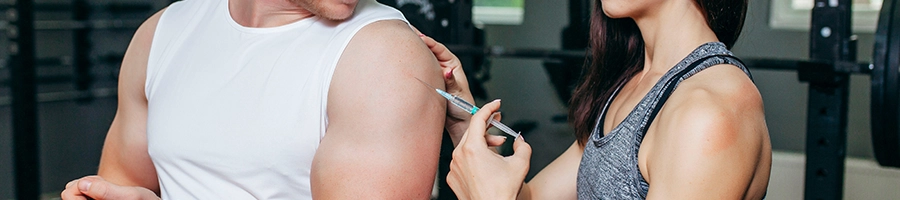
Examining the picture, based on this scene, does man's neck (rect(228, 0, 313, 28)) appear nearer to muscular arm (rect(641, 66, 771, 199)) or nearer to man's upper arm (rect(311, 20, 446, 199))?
man's upper arm (rect(311, 20, 446, 199))

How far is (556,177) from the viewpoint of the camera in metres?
1.26

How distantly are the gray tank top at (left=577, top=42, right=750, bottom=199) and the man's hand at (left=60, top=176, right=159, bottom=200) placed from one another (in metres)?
0.61

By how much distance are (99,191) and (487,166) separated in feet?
1.76

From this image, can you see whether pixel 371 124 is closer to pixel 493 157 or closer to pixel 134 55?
pixel 493 157

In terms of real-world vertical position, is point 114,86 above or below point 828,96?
below

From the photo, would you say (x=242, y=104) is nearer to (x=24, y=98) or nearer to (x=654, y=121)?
(x=654, y=121)

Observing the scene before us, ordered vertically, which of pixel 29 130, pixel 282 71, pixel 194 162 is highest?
pixel 282 71

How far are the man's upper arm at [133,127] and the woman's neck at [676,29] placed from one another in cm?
77

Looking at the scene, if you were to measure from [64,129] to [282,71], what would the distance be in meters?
2.94

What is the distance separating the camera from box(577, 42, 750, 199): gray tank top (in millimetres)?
917

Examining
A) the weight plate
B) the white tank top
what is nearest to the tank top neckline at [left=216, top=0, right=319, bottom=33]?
the white tank top

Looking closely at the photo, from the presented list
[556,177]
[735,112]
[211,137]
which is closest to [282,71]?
[211,137]

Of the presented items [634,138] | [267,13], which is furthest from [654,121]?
[267,13]

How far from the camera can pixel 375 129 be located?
0.99 m
